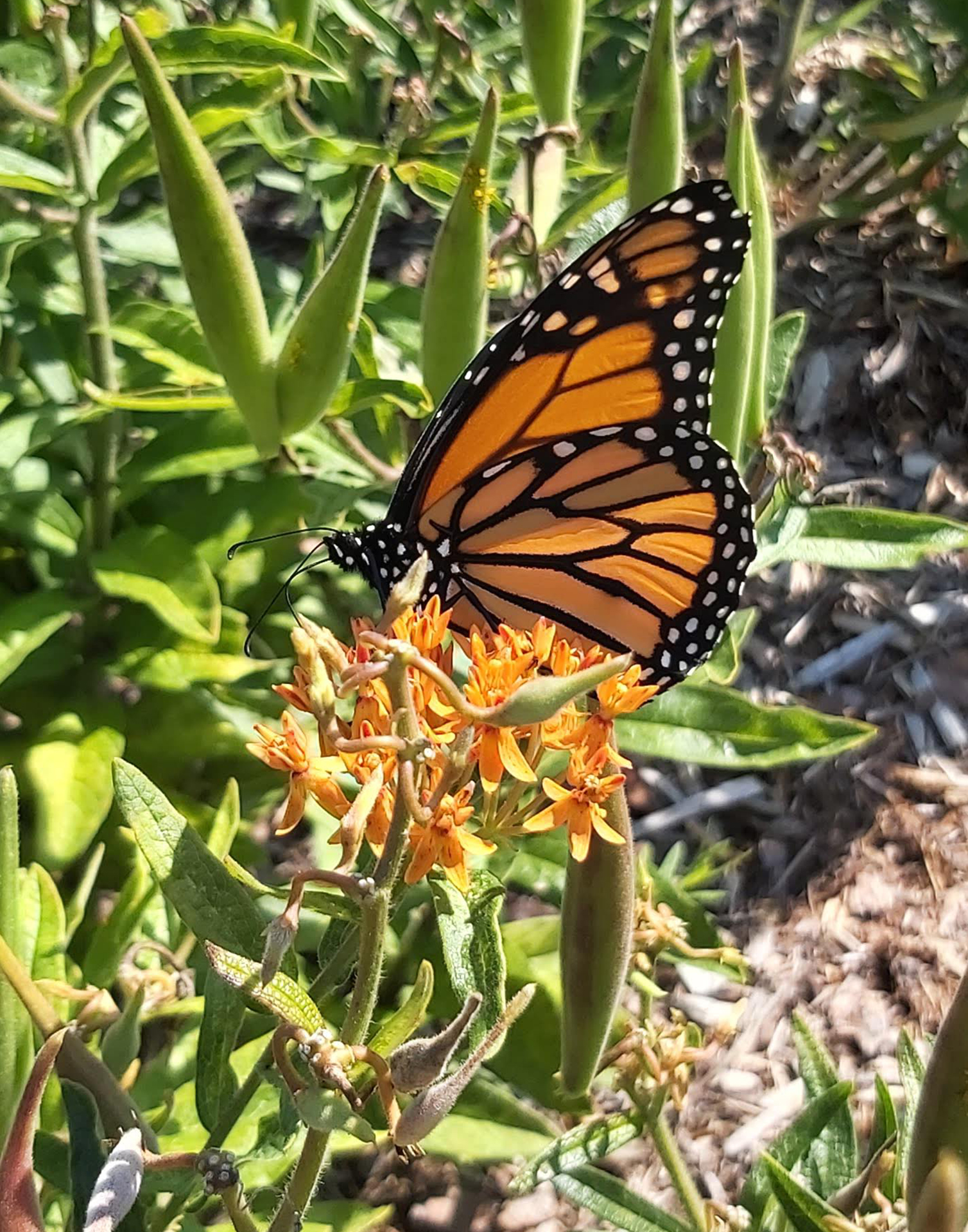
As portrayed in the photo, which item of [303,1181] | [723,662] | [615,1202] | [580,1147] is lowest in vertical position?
[615,1202]

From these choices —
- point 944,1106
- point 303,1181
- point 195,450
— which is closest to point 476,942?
point 303,1181

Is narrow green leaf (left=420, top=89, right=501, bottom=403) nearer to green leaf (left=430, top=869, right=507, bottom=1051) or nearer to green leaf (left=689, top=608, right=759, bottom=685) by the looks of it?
green leaf (left=689, top=608, right=759, bottom=685)

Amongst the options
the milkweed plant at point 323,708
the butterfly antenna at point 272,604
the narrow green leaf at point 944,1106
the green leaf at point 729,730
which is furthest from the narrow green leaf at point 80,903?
the narrow green leaf at point 944,1106

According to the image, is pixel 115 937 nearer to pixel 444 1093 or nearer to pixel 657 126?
pixel 444 1093

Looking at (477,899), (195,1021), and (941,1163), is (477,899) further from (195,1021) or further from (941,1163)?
(195,1021)

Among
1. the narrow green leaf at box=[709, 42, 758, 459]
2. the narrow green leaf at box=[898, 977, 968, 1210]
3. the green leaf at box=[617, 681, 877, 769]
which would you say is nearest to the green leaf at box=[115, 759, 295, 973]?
the narrow green leaf at box=[898, 977, 968, 1210]

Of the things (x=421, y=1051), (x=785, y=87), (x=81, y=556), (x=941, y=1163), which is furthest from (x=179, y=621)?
(x=785, y=87)
